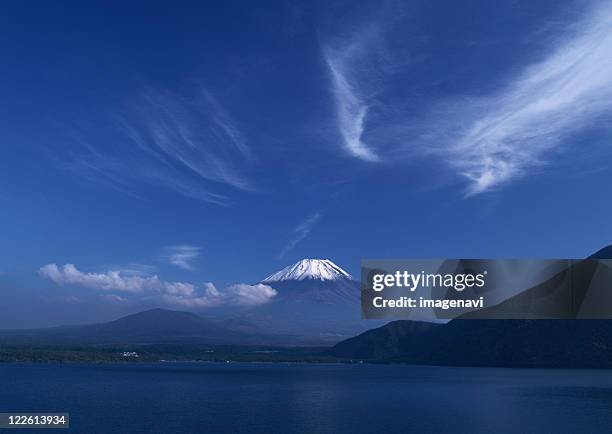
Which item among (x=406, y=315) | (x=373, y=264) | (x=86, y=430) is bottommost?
(x=86, y=430)

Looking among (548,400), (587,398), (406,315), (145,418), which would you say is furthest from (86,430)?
(587,398)

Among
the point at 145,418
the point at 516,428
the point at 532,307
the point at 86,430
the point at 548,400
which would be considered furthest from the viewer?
the point at 548,400

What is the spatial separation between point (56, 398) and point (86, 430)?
75.2 metres

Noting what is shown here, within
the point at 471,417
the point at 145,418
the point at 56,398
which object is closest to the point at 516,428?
the point at 471,417

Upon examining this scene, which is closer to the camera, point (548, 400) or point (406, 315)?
point (406, 315)

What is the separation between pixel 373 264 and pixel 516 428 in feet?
318

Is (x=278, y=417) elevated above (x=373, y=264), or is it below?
below

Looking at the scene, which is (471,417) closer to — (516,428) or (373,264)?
(516,428)

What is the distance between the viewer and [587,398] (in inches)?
7219

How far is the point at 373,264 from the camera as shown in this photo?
125ft

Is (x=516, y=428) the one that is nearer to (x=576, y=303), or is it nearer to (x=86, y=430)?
(x=86, y=430)

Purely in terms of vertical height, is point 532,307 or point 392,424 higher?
point 532,307

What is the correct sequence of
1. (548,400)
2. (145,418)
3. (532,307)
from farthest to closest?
(548,400)
(145,418)
(532,307)

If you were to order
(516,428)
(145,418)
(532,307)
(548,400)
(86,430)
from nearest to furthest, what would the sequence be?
(532,307) → (86,430) → (516,428) → (145,418) → (548,400)
